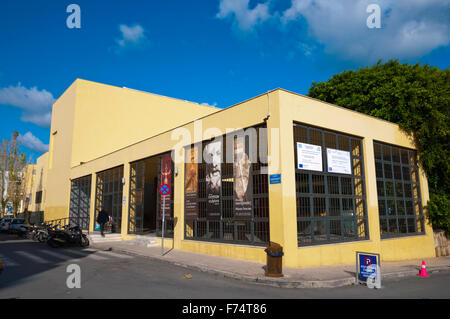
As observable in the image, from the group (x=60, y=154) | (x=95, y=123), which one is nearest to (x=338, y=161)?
(x=95, y=123)

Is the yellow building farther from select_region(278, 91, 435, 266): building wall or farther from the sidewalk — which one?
the sidewalk

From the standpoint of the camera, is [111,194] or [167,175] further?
[111,194]

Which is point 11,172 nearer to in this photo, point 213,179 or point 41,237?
point 41,237

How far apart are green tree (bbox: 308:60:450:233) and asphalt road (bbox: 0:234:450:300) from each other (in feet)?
30.1

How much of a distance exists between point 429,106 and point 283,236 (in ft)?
40.4

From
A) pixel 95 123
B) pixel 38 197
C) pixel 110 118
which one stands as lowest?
pixel 38 197

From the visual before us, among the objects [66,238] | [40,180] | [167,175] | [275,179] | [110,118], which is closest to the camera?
[275,179]

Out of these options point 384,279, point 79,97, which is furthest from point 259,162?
point 79,97

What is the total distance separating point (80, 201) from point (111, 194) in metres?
6.17

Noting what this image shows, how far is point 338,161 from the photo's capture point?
42.6 feet

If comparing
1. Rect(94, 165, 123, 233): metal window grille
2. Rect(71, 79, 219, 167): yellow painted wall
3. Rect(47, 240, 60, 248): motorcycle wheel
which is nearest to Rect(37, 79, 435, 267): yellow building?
Rect(94, 165, 123, 233): metal window grille

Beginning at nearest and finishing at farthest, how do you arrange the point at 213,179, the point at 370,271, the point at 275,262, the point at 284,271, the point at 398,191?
1. the point at 370,271
2. the point at 275,262
3. the point at 284,271
4. the point at 213,179
5. the point at 398,191

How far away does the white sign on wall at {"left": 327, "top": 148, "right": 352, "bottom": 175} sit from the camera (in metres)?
12.7

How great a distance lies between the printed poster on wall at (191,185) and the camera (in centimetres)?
1458
